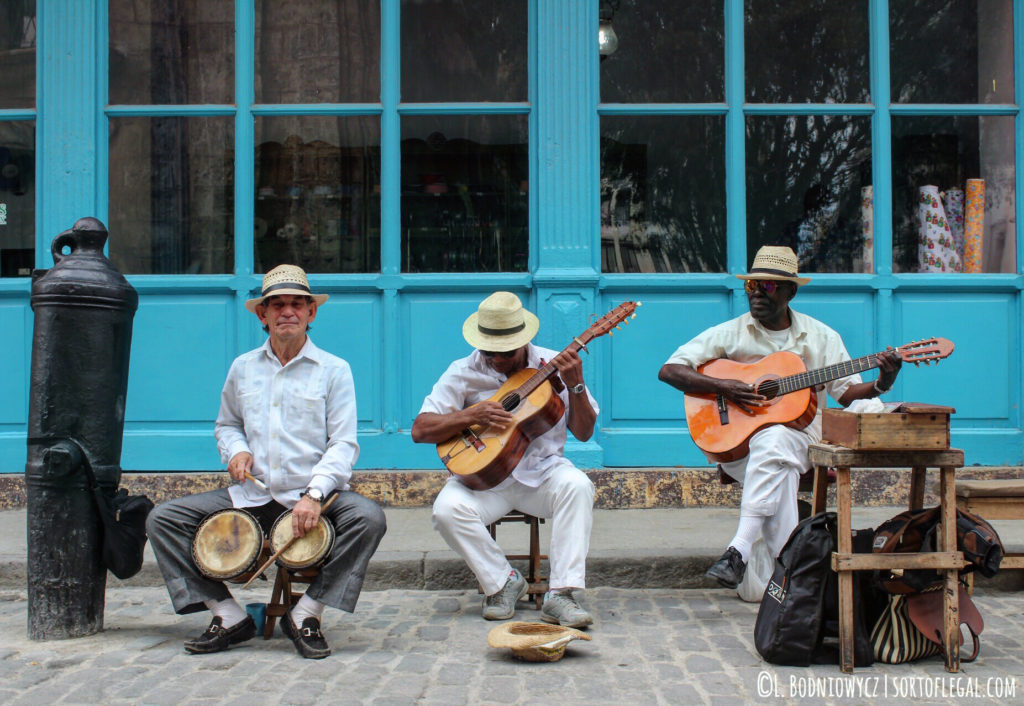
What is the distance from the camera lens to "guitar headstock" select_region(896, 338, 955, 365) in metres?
4.43

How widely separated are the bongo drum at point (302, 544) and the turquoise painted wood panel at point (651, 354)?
2.88 metres

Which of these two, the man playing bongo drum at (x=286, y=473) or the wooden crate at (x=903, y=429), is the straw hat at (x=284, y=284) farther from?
the wooden crate at (x=903, y=429)

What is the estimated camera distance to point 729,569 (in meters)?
4.45

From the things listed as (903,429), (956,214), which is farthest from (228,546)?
(956,214)

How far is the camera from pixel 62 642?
14.1 ft

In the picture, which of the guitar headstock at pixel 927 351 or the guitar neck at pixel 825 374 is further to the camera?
the guitar neck at pixel 825 374

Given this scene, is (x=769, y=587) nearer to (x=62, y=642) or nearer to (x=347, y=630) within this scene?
(x=347, y=630)

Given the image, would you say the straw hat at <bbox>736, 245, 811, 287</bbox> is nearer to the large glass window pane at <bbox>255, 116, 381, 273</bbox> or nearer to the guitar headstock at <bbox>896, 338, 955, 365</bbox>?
the guitar headstock at <bbox>896, 338, 955, 365</bbox>

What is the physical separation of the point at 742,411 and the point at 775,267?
0.75m

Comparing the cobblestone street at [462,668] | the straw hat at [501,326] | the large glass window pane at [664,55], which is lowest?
the cobblestone street at [462,668]

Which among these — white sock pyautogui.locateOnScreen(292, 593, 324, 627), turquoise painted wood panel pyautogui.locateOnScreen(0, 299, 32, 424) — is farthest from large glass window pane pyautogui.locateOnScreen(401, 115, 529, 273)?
white sock pyautogui.locateOnScreen(292, 593, 324, 627)

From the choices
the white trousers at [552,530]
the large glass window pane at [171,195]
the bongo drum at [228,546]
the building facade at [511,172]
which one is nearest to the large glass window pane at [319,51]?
the building facade at [511,172]

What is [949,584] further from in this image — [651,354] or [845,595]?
[651,354]

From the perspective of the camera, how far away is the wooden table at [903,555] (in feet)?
12.7
